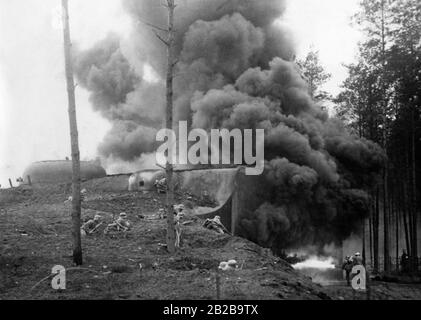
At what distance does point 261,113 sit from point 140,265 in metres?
15.1

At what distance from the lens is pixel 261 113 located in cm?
2444

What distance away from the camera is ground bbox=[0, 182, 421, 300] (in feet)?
30.2

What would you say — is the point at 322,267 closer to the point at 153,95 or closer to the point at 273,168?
the point at 273,168

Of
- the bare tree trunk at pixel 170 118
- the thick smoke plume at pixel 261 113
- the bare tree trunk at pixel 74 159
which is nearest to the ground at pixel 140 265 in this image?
the bare tree trunk at pixel 74 159

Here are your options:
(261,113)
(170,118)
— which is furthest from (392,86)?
(170,118)

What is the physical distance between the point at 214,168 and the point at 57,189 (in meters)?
8.79

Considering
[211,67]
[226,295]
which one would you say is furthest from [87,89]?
[226,295]

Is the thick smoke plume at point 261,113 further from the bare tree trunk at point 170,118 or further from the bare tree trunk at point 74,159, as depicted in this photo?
the bare tree trunk at point 74,159

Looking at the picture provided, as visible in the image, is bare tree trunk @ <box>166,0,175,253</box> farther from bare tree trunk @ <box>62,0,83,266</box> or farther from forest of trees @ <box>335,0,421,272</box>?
forest of trees @ <box>335,0,421,272</box>

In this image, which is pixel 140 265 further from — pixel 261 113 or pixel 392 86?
pixel 392 86

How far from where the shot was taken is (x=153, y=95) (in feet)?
103

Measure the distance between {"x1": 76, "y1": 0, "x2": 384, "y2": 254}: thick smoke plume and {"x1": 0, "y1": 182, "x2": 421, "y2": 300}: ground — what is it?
6.97 metres
